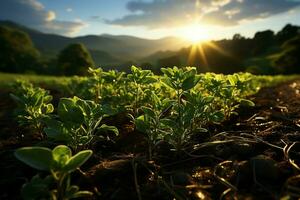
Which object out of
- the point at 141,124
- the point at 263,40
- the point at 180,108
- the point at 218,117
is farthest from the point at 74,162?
the point at 263,40

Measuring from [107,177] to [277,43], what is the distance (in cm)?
8175

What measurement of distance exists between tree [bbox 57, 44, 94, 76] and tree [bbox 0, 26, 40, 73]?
6.68 meters

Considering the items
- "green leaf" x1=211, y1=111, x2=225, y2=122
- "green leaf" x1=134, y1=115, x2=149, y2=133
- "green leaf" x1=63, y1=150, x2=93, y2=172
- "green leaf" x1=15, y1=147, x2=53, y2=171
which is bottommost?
"green leaf" x1=211, y1=111, x2=225, y2=122

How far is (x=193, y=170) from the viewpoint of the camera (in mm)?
2713

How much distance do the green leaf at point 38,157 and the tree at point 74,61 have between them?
5235 centimetres

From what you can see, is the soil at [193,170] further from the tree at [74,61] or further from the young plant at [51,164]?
the tree at [74,61]

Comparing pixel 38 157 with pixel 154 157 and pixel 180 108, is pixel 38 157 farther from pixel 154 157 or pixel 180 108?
pixel 180 108

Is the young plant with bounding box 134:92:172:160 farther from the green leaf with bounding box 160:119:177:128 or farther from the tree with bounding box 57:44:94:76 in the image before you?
the tree with bounding box 57:44:94:76

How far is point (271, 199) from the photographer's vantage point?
216 centimetres

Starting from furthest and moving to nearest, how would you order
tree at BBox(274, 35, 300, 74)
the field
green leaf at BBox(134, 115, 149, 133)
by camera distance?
tree at BBox(274, 35, 300, 74) < green leaf at BBox(134, 115, 149, 133) < the field

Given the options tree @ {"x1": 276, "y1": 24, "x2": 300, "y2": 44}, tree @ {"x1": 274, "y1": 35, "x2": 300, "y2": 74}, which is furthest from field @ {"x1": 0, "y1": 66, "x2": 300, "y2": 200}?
tree @ {"x1": 276, "y1": 24, "x2": 300, "y2": 44}

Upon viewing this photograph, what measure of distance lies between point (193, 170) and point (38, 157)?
1.18 m

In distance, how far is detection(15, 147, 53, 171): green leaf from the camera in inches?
78.5

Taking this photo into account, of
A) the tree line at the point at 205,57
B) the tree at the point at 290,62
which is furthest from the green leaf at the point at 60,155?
the tree at the point at 290,62
